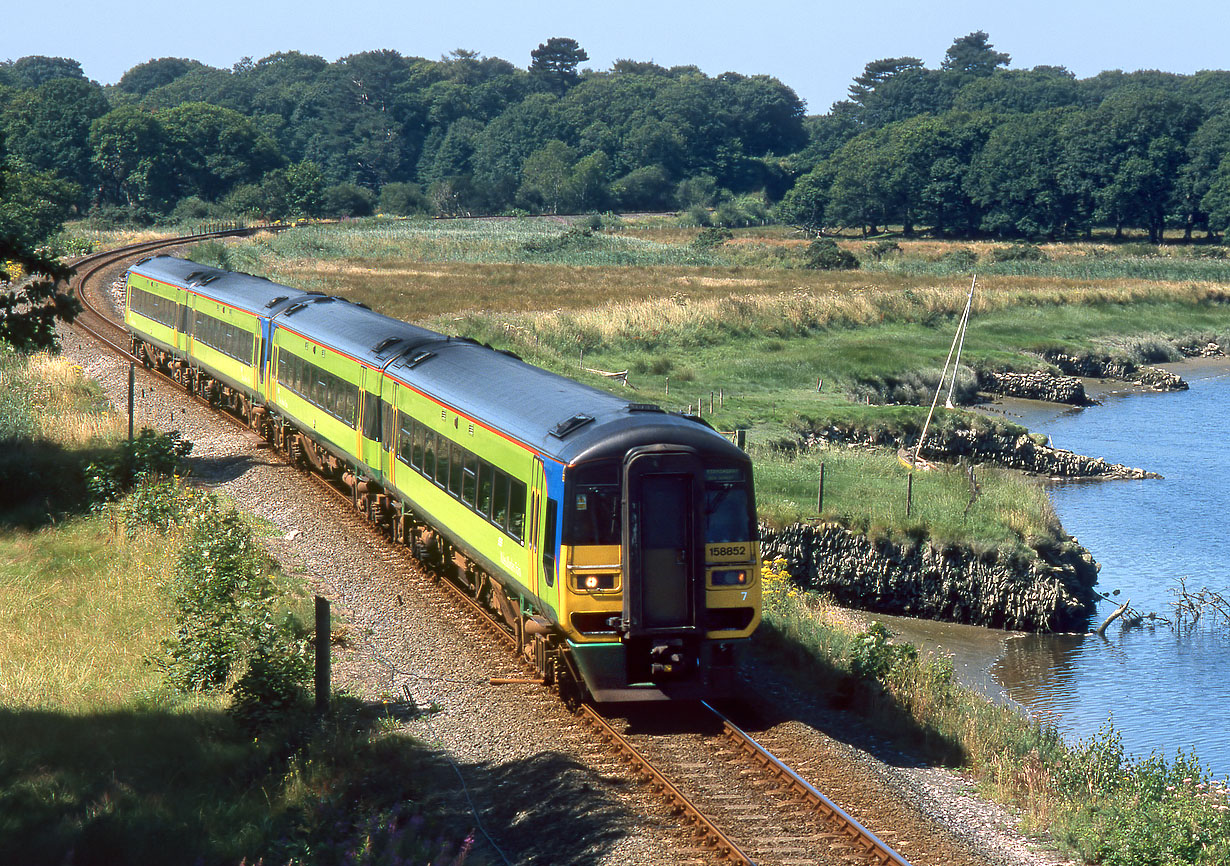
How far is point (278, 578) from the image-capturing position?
18.4m

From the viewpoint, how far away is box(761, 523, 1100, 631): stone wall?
25.2m

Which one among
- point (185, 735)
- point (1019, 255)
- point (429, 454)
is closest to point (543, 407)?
point (429, 454)

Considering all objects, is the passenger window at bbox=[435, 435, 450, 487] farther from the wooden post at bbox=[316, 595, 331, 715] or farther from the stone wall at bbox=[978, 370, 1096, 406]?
the stone wall at bbox=[978, 370, 1096, 406]

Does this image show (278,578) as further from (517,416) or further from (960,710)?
(960,710)

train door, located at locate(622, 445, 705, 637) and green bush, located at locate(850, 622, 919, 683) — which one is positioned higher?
train door, located at locate(622, 445, 705, 637)

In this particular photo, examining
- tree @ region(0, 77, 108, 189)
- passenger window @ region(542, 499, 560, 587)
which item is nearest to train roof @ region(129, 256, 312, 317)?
passenger window @ region(542, 499, 560, 587)

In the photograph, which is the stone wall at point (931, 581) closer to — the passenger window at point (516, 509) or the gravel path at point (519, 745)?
the gravel path at point (519, 745)

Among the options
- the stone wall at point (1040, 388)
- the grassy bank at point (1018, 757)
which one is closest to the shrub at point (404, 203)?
the stone wall at point (1040, 388)

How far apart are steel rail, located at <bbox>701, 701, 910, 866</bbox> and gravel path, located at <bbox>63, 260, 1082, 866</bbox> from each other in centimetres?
28

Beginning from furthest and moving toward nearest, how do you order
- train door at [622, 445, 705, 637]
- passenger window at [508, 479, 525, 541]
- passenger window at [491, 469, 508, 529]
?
passenger window at [491, 469, 508, 529] < passenger window at [508, 479, 525, 541] < train door at [622, 445, 705, 637]

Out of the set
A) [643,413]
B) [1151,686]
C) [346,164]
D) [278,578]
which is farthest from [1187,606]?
[346,164]

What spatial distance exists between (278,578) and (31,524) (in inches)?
262

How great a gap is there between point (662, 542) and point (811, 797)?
9.81ft

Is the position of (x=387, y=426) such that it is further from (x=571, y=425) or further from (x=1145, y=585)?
(x=1145, y=585)
